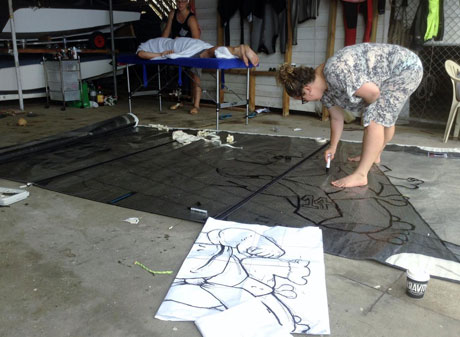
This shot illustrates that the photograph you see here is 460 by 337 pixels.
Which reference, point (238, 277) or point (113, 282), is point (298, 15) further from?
point (113, 282)

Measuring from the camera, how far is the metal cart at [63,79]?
5715 millimetres

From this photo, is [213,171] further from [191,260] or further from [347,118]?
[347,118]

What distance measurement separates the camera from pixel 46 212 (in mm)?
2078

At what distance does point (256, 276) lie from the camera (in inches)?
57.1

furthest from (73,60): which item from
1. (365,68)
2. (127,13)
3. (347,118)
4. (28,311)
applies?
(28,311)

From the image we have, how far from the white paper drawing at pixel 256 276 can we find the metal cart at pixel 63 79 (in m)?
4.77

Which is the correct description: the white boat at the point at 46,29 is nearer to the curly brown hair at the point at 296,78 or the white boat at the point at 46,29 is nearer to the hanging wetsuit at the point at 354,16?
the hanging wetsuit at the point at 354,16

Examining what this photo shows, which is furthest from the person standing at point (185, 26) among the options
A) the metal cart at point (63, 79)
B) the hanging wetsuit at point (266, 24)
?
the metal cart at point (63, 79)

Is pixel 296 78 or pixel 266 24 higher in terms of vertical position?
pixel 266 24

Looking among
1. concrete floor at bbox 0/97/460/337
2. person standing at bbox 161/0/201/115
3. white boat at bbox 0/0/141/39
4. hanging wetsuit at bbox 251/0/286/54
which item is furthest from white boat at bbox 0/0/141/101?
concrete floor at bbox 0/97/460/337

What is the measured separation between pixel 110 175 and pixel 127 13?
18.0 feet

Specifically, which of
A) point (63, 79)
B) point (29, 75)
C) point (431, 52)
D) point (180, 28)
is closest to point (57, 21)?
point (29, 75)

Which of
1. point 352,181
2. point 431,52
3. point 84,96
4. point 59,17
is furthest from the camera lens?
→ point 59,17

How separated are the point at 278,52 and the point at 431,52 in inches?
73.8
